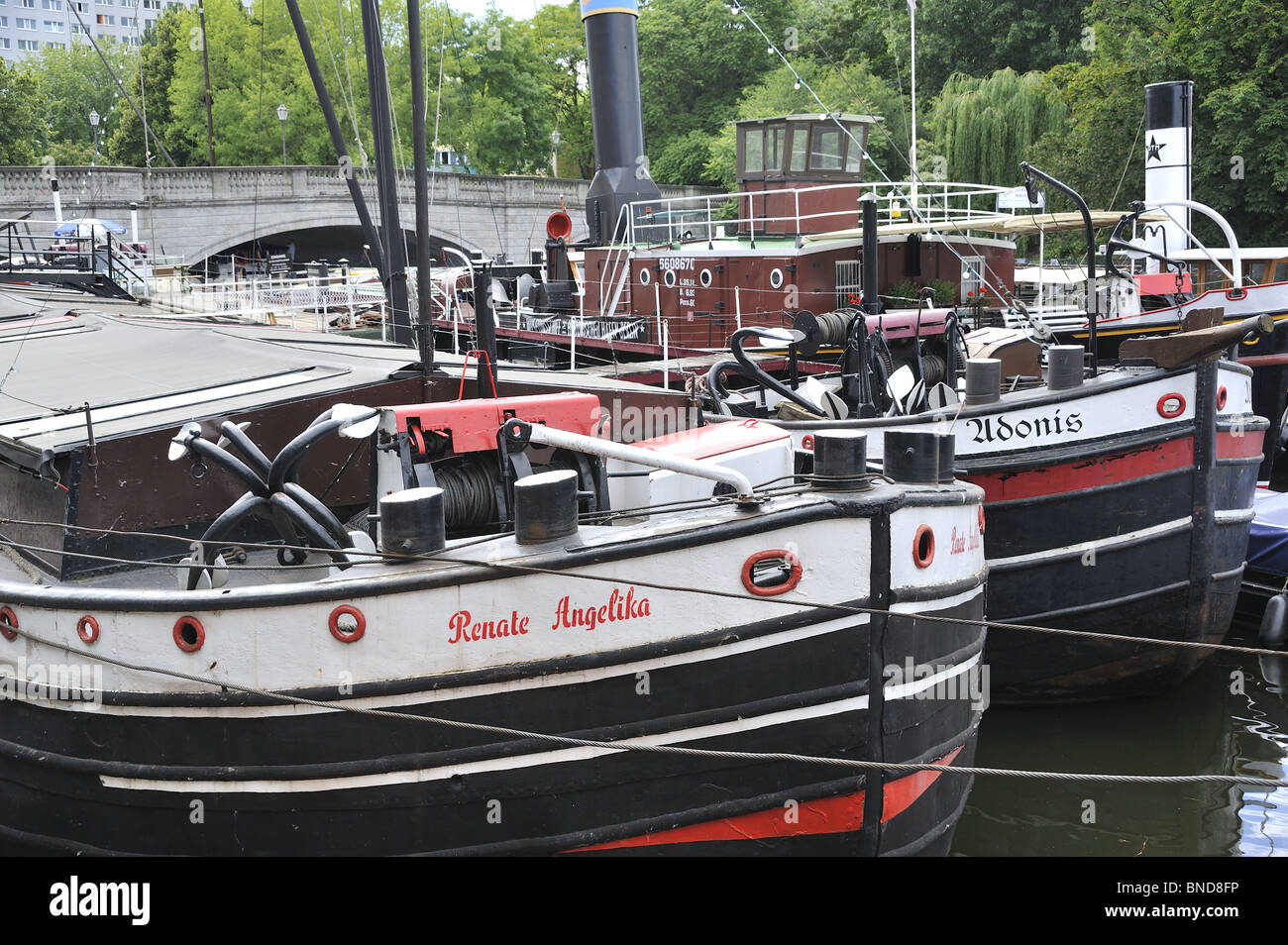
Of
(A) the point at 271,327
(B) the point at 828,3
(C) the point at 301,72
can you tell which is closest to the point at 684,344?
(A) the point at 271,327

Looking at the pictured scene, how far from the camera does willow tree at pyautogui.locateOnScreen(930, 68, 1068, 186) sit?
35375 mm

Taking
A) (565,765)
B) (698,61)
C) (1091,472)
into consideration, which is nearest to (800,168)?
(1091,472)

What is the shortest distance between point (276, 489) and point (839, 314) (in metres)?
6.77

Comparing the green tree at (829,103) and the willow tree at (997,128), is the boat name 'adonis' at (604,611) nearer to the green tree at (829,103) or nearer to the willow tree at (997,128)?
the green tree at (829,103)

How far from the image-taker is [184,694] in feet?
18.1

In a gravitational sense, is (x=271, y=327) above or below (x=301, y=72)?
below

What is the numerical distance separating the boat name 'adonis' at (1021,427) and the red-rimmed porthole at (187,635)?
665 centimetres

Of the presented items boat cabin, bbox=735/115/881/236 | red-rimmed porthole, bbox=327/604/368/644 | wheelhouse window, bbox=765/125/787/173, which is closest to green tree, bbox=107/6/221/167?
boat cabin, bbox=735/115/881/236

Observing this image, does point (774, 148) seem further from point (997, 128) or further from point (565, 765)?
point (997, 128)

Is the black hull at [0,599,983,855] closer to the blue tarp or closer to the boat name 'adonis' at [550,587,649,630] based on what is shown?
the boat name 'adonis' at [550,587,649,630]

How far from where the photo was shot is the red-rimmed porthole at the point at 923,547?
5531 millimetres

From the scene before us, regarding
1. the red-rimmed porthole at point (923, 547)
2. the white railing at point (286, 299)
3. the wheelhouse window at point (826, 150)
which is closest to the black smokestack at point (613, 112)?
the wheelhouse window at point (826, 150)

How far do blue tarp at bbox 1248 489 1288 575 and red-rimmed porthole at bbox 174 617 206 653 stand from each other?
11515 mm

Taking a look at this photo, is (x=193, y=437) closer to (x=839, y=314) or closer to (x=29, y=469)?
(x=29, y=469)
